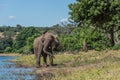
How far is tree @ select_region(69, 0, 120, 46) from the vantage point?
48125mm

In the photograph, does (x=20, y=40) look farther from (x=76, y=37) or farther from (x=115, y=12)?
(x=115, y=12)

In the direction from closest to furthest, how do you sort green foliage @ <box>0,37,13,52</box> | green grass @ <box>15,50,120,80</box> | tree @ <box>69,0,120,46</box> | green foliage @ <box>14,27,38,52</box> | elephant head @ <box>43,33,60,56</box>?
green grass @ <box>15,50,120,80</box> < elephant head @ <box>43,33,60,56</box> < tree @ <box>69,0,120,46</box> < green foliage @ <box>14,27,38,52</box> < green foliage @ <box>0,37,13,52</box>

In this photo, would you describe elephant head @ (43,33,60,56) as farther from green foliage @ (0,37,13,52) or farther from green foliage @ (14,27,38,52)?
green foliage @ (0,37,13,52)

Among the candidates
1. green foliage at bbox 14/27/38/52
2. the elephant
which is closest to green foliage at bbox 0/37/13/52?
green foliage at bbox 14/27/38/52

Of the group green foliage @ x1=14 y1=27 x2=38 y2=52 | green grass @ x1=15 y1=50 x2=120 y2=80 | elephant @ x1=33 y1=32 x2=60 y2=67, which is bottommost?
green grass @ x1=15 y1=50 x2=120 y2=80

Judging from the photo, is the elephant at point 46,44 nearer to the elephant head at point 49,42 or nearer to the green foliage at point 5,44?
the elephant head at point 49,42

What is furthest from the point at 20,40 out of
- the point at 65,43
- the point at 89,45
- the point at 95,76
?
the point at 95,76

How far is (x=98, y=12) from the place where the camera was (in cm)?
4803

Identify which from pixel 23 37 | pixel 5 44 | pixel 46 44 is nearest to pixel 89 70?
pixel 46 44

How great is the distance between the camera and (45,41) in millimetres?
27141

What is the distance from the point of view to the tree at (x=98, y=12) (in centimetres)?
4812

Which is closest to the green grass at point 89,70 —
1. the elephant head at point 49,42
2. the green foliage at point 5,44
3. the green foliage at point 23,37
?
the elephant head at point 49,42

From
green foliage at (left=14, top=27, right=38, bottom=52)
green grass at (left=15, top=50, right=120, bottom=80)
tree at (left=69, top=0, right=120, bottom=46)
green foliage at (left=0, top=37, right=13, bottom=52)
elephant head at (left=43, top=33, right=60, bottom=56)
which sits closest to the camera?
green grass at (left=15, top=50, right=120, bottom=80)

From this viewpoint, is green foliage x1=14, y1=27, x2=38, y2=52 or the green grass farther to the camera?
green foliage x1=14, y1=27, x2=38, y2=52
